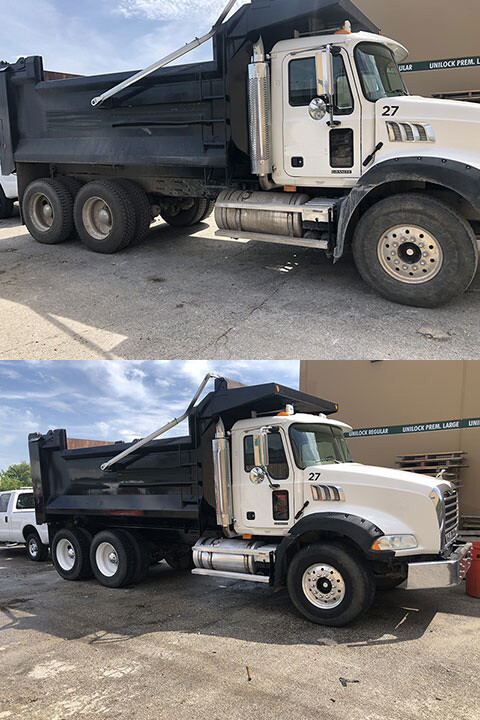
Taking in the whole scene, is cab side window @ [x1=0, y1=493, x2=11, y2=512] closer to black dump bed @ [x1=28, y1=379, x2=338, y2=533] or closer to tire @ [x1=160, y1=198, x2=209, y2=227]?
black dump bed @ [x1=28, y1=379, x2=338, y2=533]

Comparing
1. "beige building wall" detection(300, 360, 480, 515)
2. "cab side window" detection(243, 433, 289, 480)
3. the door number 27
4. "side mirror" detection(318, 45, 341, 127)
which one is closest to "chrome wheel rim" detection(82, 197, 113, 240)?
"side mirror" detection(318, 45, 341, 127)

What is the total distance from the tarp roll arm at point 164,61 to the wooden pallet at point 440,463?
24.9ft

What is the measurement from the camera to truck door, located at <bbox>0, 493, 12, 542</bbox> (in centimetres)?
1253

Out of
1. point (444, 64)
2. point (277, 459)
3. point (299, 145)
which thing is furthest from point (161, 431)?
point (444, 64)

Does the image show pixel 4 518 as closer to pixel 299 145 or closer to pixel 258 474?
pixel 258 474

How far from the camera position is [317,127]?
313 inches

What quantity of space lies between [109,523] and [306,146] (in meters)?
5.83

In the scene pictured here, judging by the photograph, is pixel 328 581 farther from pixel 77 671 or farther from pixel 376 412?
pixel 376 412

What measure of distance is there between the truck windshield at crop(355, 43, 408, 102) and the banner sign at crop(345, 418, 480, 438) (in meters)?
5.63

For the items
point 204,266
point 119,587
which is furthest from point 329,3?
point 119,587

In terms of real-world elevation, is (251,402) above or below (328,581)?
above

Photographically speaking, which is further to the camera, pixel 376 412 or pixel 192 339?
pixel 376 412

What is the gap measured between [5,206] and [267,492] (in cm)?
1132

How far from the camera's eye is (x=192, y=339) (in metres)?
7.09
